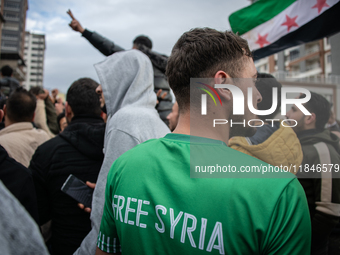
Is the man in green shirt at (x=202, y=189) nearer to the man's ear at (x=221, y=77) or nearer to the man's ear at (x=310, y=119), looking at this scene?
Result: the man's ear at (x=221, y=77)

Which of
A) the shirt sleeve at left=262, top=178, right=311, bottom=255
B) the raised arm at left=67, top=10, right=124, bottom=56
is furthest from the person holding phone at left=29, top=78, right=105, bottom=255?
the shirt sleeve at left=262, top=178, right=311, bottom=255

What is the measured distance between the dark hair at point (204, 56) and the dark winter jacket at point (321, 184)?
1.33m

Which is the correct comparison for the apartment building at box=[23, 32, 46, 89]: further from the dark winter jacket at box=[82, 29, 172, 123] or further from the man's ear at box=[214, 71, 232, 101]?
the man's ear at box=[214, 71, 232, 101]

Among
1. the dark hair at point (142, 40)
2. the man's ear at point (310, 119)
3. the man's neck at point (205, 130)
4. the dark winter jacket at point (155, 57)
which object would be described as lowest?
the man's neck at point (205, 130)

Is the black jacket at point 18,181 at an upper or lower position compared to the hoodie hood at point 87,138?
lower

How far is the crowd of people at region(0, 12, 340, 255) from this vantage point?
92 cm

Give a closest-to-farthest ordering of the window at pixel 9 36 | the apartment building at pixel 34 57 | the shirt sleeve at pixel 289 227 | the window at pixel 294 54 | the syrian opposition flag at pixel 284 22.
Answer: the shirt sleeve at pixel 289 227, the syrian opposition flag at pixel 284 22, the window at pixel 294 54, the window at pixel 9 36, the apartment building at pixel 34 57

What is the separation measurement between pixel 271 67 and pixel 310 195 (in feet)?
169

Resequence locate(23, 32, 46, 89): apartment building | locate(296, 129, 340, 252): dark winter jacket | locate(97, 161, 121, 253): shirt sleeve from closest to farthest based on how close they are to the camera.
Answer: locate(97, 161, 121, 253): shirt sleeve
locate(296, 129, 340, 252): dark winter jacket
locate(23, 32, 46, 89): apartment building

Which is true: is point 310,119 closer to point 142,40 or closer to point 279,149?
point 279,149

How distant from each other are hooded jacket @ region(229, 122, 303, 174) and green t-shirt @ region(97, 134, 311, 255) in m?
0.89

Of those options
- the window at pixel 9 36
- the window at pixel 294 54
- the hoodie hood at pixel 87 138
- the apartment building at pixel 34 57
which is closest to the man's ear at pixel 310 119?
the hoodie hood at pixel 87 138

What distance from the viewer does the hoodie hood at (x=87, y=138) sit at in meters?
2.25

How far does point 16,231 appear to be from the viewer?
524mm
